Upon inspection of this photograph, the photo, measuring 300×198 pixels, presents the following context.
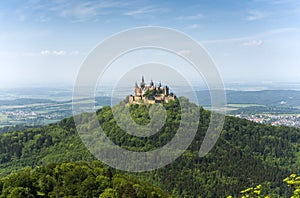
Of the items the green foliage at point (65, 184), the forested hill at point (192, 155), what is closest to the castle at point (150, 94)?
the forested hill at point (192, 155)

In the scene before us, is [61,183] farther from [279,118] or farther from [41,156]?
[279,118]

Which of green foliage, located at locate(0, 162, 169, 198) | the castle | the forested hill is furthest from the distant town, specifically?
green foliage, located at locate(0, 162, 169, 198)

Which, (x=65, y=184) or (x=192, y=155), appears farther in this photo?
(x=192, y=155)

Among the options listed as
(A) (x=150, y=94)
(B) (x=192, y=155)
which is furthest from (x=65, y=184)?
(B) (x=192, y=155)

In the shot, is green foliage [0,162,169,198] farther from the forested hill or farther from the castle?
the castle

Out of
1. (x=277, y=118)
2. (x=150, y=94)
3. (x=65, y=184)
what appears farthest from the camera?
(x=277, y=118)

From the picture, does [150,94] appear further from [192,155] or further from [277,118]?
[277,118]

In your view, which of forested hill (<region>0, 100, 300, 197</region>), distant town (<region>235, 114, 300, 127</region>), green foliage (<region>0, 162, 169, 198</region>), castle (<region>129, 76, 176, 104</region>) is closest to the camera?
green foliage (<region>0, 162, 169, 198</region>)

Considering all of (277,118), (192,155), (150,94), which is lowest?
(277,118)
